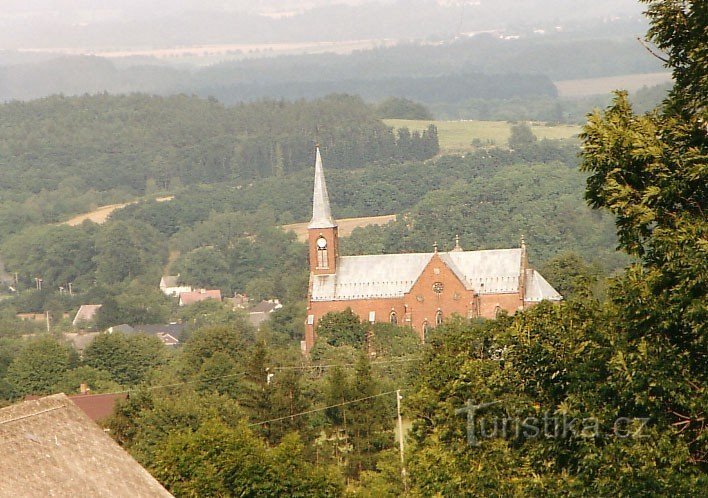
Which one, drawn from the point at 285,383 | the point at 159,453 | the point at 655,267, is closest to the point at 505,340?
the point at 655,267

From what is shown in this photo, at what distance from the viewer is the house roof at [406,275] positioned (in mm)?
102438

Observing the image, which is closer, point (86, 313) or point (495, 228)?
point (86, 313)

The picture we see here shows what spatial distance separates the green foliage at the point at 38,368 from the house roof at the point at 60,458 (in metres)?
60.9

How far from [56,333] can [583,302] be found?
440 ft

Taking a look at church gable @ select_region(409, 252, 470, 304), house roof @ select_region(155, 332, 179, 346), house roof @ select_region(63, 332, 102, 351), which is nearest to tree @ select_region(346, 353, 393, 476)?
church gable @ select_region(409, 252, 470, 304)

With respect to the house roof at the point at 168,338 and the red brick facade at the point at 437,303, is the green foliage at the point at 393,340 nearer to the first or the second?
the red brick facade at the point at 437,303

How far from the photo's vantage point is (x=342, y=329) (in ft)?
327

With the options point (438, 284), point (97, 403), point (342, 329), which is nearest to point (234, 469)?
point (97, 403)

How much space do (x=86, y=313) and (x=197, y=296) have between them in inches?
598

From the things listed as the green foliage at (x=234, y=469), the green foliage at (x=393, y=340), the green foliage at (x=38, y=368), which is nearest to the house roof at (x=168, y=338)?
the green foliage at (x=393, y=340)

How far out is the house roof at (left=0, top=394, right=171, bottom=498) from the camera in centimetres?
2447

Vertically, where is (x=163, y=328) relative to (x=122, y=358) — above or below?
below

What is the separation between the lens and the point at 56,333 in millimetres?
159125

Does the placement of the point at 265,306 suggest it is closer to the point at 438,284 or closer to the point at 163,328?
the point at 163,328
